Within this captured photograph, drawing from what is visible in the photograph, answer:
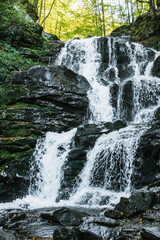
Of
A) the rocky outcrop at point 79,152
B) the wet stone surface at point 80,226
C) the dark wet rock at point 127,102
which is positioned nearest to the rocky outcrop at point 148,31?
the dark wet rock at point 127,102

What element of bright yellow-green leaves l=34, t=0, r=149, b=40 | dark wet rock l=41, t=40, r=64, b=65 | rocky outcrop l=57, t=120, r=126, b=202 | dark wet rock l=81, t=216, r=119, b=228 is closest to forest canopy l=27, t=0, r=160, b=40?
bright yellow-green leaves l=34, t=0, r=149, b=40

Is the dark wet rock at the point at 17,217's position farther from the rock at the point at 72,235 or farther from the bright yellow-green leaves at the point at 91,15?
the bright yellow-green leaves at the point at 91,15

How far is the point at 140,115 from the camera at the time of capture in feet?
39.5

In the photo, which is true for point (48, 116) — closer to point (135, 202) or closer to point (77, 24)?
point (135, 202)

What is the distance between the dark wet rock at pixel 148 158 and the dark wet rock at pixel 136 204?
2188mm

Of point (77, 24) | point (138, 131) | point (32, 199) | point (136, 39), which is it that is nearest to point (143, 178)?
point (138, 131)

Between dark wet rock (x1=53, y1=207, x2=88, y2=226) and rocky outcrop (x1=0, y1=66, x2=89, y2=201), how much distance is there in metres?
3.53

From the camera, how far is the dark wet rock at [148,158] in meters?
6.88

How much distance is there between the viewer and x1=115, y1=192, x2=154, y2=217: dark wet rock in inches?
177

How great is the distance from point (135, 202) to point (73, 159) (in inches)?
162

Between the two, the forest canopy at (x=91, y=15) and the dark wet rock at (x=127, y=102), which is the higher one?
the forest canopy at (x=91, y=15)

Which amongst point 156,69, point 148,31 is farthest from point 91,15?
point 156,69

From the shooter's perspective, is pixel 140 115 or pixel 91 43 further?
pixel 91 43

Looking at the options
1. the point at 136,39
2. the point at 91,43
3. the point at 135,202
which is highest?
the point at 136,39
